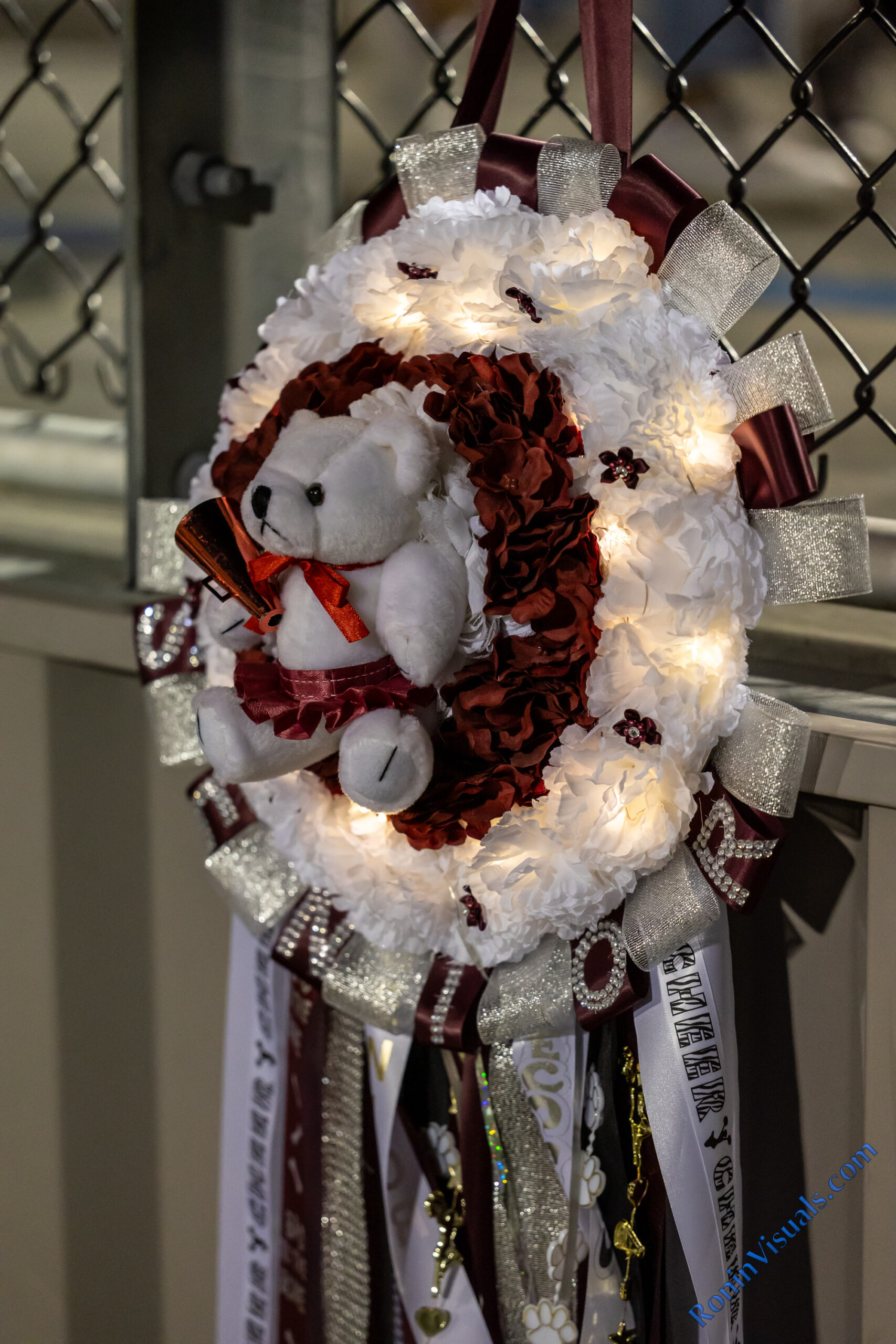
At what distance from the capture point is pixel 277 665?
52cm

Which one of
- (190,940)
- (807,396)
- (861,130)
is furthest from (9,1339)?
(861,130)

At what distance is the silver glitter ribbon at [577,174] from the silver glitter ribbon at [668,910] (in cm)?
29

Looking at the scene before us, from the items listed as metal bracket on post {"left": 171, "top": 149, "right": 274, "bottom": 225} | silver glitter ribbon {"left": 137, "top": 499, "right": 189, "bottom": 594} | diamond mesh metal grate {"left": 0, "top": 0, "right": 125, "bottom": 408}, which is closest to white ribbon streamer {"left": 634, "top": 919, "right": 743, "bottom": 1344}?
silver glitter ribbon {"left": 137, "top": 499, "right": 189, "bottom": 594}

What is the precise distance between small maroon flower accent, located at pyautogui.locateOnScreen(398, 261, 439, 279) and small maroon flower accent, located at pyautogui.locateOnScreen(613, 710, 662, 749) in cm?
21

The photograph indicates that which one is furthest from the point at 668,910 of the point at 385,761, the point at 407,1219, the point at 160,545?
the point at 160,545

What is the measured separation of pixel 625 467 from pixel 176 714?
312mm

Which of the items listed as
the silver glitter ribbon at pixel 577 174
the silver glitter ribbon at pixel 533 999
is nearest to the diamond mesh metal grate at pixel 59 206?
the silver glitter ribbon at pixel 577 174

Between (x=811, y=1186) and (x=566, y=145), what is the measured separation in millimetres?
516

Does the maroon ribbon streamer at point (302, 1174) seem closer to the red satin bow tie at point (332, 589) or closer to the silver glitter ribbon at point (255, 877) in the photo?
the silver glitter ribbon at point (255, 877)

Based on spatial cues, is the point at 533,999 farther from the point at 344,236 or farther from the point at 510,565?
the point at 344,236

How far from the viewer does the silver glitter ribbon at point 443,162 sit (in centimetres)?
57

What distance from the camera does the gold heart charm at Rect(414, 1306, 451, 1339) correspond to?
2.04 ft

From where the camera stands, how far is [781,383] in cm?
50

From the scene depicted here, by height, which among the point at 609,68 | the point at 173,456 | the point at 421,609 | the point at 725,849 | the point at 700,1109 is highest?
the point at 609,68
